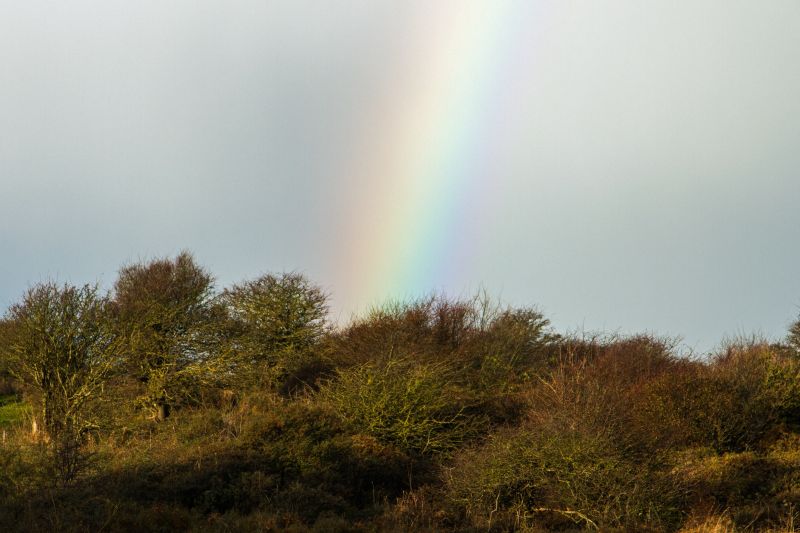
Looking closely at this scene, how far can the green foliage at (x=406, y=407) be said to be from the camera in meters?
17.7

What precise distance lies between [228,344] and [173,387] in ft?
8.26

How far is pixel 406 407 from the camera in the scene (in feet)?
58.2

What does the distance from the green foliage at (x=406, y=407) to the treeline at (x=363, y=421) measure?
58mm

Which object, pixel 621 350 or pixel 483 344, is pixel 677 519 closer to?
pixel 483 344

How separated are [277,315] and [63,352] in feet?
38.1

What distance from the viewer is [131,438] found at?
65.5 ft

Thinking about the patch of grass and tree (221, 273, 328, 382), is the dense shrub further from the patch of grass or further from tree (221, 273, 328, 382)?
the patch of grass

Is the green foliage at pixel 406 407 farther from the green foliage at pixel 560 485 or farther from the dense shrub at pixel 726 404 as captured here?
the dense shrub at pixel 726 404

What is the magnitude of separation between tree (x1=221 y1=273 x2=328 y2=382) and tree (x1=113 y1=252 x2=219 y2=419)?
2163mm

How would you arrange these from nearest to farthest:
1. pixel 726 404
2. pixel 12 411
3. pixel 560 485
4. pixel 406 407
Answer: pixel 560 485, pixel 406 407, pixel 726 404, pixel 12 411

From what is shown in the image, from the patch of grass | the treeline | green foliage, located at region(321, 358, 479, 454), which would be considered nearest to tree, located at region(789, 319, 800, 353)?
the treeline

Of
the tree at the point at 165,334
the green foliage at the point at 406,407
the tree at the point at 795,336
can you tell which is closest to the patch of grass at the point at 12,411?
the tree at the point at 165,334

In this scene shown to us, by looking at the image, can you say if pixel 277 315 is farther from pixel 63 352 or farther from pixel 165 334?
pixel 63 352

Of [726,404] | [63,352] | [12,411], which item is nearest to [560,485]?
[726,404]
